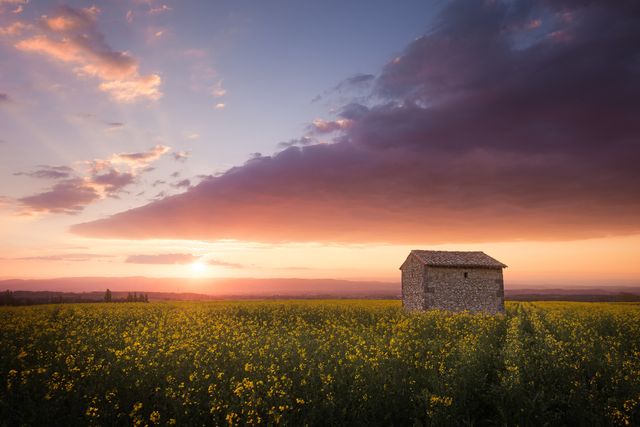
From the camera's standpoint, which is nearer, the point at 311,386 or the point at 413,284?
the point at 311,386

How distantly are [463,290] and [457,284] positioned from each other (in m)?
0.68

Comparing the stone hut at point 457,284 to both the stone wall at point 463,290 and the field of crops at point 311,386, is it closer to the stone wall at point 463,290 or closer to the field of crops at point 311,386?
the stone wall at point 463,290

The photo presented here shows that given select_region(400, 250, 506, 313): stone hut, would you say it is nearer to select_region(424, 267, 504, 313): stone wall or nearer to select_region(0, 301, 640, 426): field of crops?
select_region(424, 267, 504, 313): stone wall

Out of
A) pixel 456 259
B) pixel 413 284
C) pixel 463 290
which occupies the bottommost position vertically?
pixel 463 290

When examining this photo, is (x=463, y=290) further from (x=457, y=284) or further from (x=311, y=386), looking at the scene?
Result: (x=311, y=386)

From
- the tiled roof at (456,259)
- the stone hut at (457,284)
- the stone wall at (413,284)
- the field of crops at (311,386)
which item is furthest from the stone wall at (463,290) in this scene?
the field of crops at (311,386)

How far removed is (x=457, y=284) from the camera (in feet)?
103

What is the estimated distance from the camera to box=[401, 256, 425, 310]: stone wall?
31.5 m

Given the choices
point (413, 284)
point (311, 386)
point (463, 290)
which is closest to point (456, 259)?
point (463, 290)

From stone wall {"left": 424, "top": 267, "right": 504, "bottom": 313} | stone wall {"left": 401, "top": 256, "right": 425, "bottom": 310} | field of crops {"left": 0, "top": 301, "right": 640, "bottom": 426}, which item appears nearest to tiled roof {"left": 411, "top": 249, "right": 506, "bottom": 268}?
stone wall {"left": 424, "top": 267, "right": 504, "bottom": 313}

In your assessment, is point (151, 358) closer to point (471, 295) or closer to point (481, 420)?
point (481, 420)

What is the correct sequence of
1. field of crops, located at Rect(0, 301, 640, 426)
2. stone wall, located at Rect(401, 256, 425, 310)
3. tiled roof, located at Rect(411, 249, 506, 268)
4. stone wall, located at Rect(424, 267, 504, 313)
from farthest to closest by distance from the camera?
1. stone wall, located at Rect(401, 256, 425, 310)
2. tiled roof, located at Rect(411, 249, 506, 268)
3. stone wall, located at Rect(424, 267, 504, 313)
4. field of crops, located at Rect(0, 301, 640, 426)

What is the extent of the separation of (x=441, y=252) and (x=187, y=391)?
29.9m

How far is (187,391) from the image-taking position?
26.4 feet
